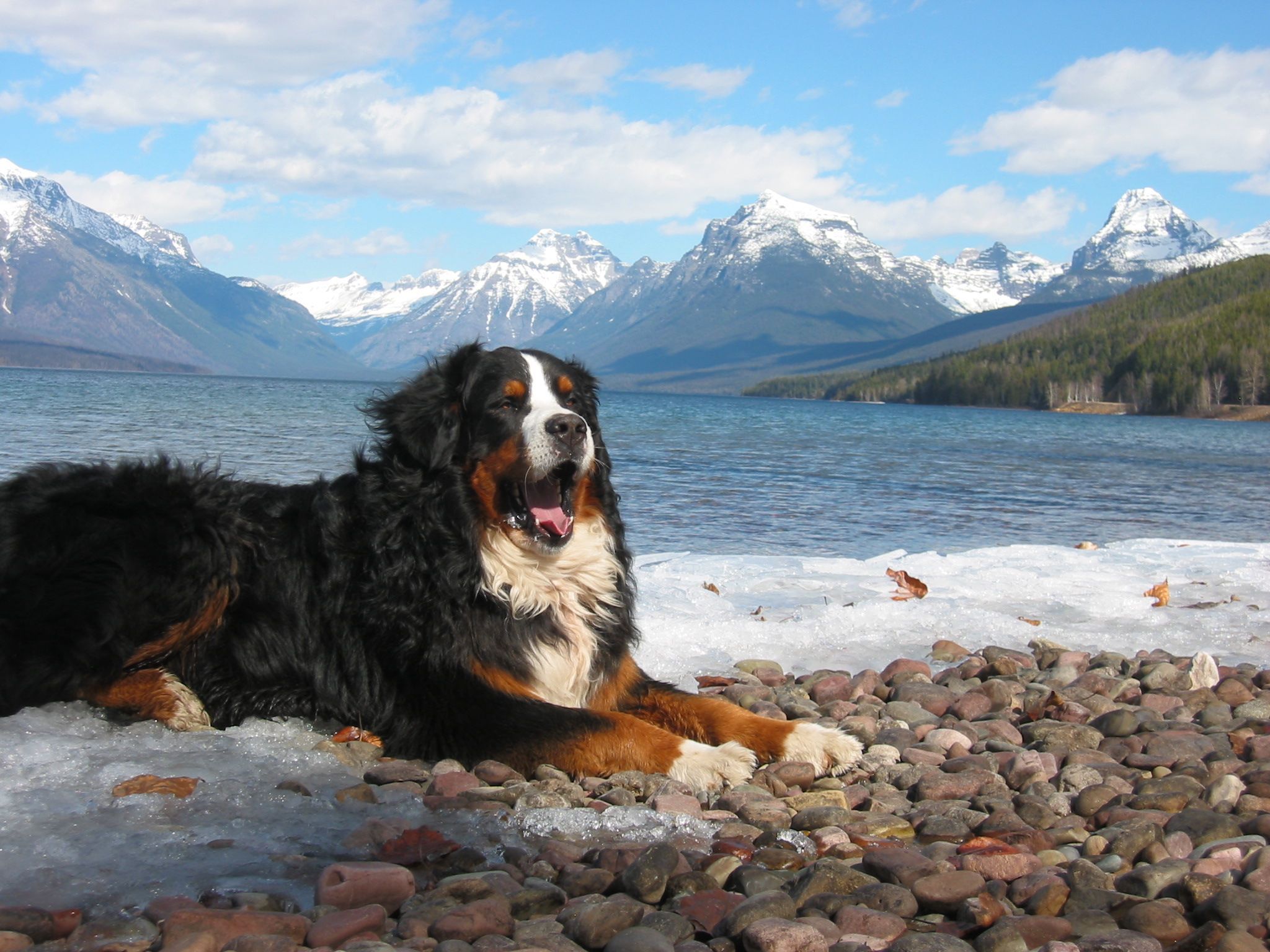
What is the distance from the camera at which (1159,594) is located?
9766 millimetres

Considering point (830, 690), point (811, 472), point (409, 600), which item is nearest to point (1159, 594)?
point (830, 690)

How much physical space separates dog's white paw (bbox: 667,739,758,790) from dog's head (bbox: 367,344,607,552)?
122 cm

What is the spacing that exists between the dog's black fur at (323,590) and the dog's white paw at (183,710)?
0.28 feet

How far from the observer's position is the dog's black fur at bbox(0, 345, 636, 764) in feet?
17.2

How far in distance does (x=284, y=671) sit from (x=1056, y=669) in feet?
16.0

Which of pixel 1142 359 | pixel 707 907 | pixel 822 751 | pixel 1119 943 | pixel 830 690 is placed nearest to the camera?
pixel 1119 943

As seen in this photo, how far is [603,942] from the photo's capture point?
3301 mm

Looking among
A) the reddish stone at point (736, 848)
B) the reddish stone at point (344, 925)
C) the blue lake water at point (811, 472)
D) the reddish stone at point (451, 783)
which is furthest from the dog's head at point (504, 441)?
the reddish stone at point (344, 925)

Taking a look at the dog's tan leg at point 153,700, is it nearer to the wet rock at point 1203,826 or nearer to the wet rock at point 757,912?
the wet rock at point 757,912

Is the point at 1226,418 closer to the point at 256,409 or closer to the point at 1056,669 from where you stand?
the point at 256,409

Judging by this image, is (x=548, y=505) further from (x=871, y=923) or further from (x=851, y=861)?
(x=871, y=923)

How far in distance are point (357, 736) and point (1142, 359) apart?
159583 millimetres

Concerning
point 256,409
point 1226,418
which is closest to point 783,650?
point 256,409

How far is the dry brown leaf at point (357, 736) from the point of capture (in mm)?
5365
